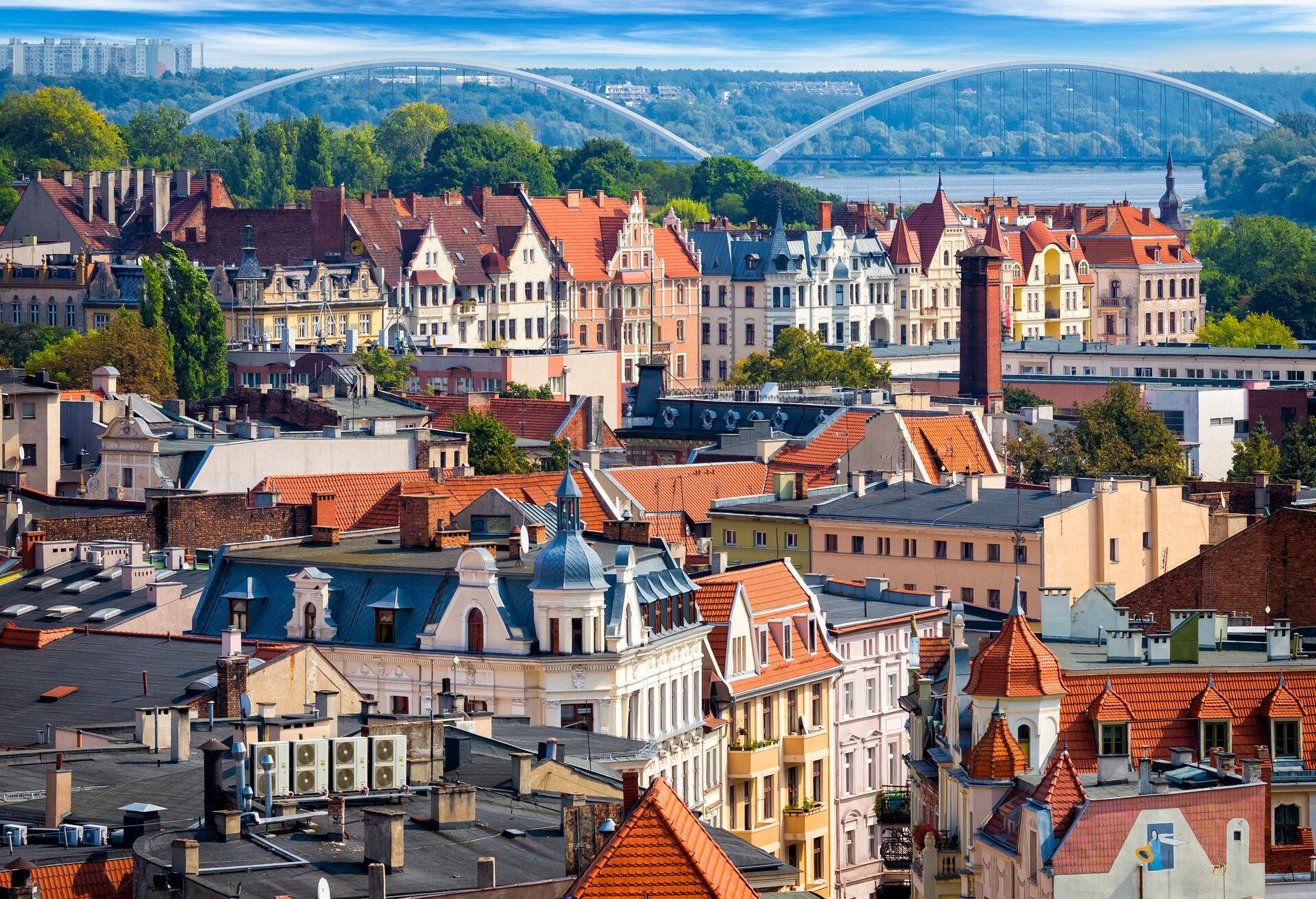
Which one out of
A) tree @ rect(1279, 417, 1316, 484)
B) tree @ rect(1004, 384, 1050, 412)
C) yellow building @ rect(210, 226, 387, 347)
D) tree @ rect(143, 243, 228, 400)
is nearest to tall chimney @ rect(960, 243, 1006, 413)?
tree @ rect(1004, 384, 1050, 412)

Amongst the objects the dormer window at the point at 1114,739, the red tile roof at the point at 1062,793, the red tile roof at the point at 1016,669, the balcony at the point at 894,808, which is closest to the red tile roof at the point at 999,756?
the red tile roof at the point at 1016,669

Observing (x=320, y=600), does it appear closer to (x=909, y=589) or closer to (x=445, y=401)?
Result: (x=909, y=589)

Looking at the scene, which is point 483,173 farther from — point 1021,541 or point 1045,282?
point 1021,541

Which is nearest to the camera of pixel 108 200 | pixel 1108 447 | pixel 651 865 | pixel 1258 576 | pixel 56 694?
pixel 651 865

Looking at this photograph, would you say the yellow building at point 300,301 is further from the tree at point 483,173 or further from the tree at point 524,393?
the tree at point 483,173

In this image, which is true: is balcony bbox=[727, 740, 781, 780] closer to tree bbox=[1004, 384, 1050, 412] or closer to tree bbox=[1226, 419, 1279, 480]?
tree bbox=[1226, 419, 1279, 480]

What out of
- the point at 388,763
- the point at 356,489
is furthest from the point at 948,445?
the point at 388,763
